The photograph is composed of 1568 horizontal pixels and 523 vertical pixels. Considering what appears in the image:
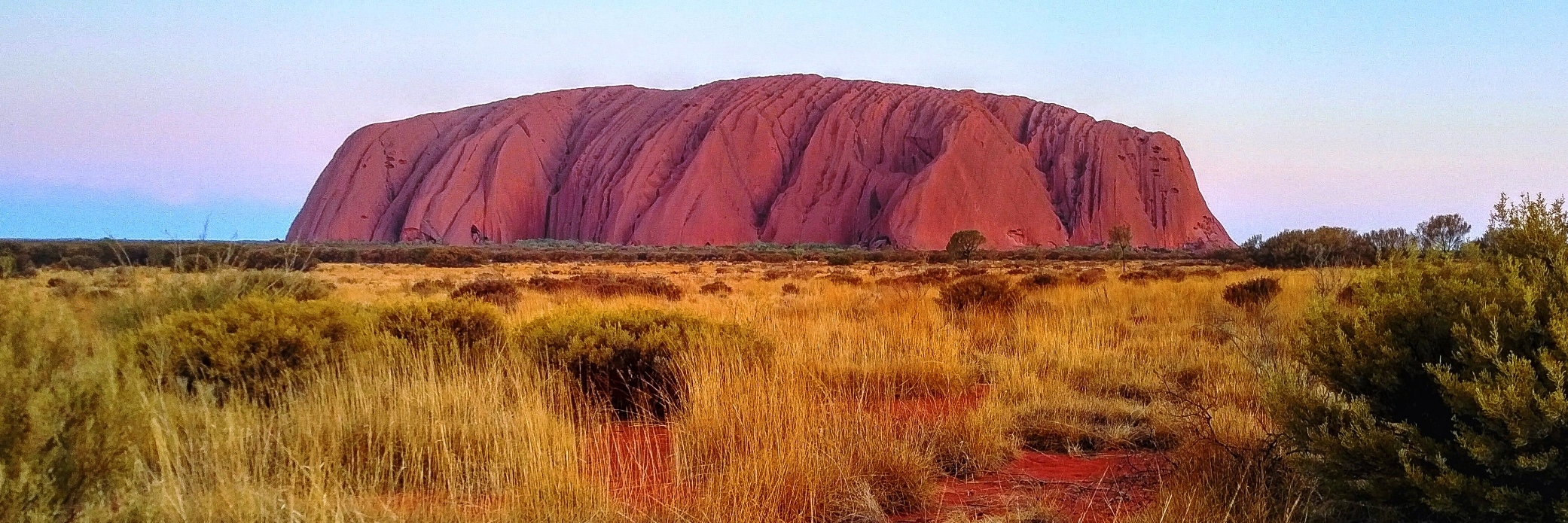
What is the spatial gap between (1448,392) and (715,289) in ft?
50.6

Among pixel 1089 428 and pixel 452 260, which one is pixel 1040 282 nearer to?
pixel 1089 428

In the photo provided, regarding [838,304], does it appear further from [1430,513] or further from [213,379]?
[1430,513]

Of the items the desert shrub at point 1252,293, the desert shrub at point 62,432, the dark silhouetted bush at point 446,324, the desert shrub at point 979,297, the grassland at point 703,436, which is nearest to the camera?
the desert shrub at point 62,432

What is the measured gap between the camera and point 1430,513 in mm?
2936

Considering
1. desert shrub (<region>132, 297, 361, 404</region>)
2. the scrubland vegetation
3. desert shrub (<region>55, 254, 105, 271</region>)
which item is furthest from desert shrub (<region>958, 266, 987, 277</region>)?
desert shrub (<region>55, 254, 105, 271</region>)

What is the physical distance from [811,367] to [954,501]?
232 centimetres

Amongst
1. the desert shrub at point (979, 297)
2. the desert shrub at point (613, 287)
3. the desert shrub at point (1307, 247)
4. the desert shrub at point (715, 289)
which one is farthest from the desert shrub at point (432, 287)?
the desert shrub at point (1307, 247)

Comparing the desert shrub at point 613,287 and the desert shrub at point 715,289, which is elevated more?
the desert shrub at point 613,287

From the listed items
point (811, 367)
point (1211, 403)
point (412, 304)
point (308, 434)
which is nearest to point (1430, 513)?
point (1211, 403)

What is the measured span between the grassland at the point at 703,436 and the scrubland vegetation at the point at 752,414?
23mm

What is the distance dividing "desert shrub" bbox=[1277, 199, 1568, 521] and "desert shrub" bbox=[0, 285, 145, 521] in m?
3.76

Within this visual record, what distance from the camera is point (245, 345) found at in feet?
17.4

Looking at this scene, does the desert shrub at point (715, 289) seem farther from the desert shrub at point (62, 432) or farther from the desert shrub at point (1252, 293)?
the desert shrub at point (62, 432)

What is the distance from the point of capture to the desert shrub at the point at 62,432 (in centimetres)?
227
